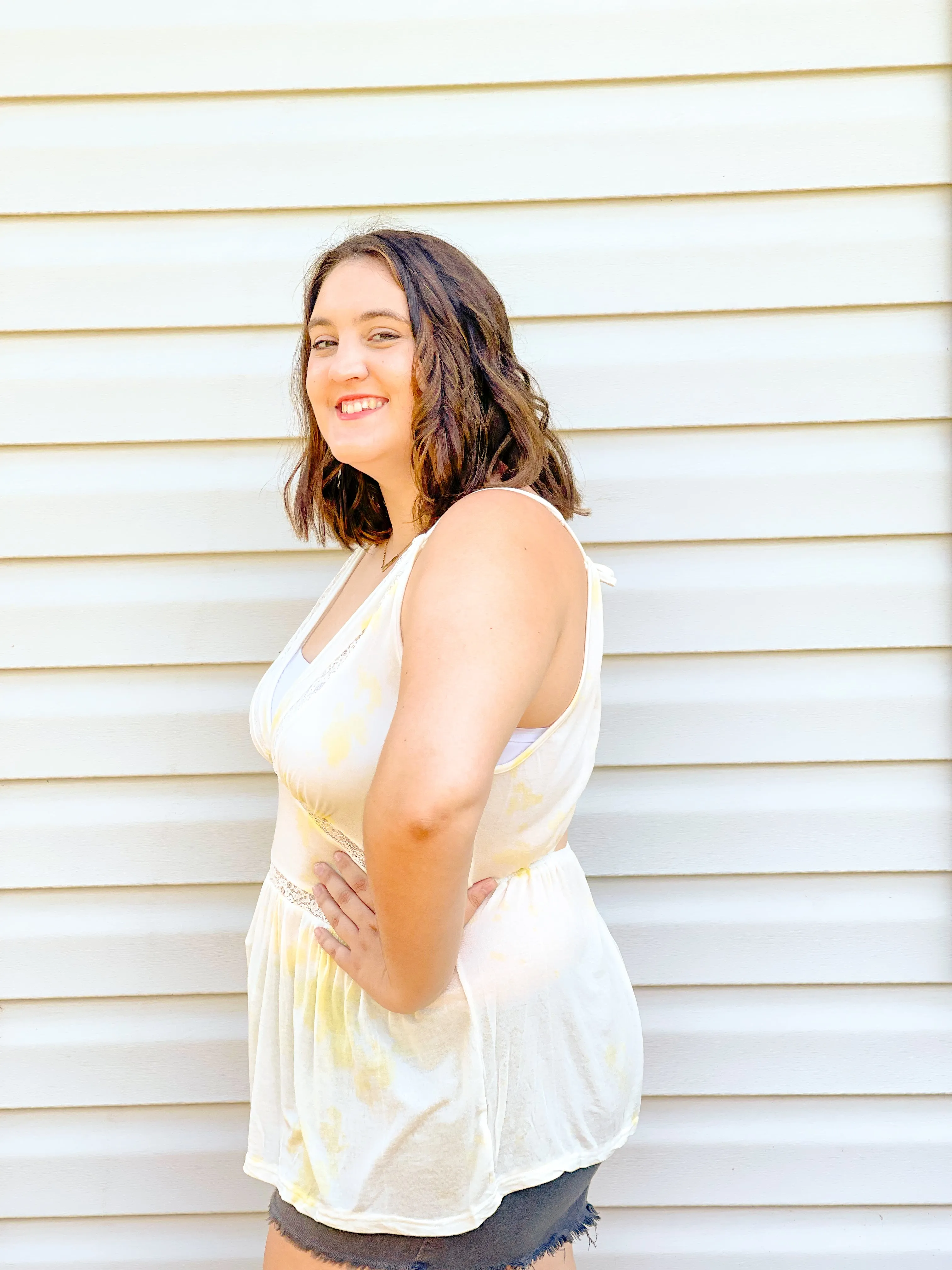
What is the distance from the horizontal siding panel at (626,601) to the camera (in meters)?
1.86

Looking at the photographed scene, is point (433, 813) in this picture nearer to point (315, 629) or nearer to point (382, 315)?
point (315, 629)

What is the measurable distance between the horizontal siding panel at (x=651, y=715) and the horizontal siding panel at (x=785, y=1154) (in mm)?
726

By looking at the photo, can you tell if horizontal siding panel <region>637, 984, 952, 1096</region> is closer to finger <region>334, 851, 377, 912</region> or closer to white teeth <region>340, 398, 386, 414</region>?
finger <region>334, 851, 377, 912</region>

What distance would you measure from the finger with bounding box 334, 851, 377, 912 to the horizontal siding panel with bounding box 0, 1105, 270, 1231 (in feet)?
3.17

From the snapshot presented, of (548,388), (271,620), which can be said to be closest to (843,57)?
(548,388)

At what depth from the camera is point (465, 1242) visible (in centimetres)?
126

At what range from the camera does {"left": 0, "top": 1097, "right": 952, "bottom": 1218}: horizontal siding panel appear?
76.3 inches

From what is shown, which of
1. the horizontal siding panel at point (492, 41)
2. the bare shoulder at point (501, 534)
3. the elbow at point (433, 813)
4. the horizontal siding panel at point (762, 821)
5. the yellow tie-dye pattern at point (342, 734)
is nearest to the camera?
A: the elbow at point (433, 813)

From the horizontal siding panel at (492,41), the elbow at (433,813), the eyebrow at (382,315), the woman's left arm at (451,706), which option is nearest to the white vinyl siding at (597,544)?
the horizontal siding panel at (492,41)

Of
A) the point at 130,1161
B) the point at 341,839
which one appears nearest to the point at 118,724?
the point at 341,839

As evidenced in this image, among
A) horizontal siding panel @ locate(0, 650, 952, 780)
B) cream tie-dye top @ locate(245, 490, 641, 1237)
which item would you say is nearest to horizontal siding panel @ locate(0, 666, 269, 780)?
horizontal siding panel @ locate(0, 650, 952, 780)

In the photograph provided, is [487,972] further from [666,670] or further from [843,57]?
[843,57]

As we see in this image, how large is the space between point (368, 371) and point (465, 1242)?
1.19 meters

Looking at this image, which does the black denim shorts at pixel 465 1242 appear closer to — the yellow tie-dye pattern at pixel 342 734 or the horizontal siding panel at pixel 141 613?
the yellow tie-dye pattern at pixel 342 734
